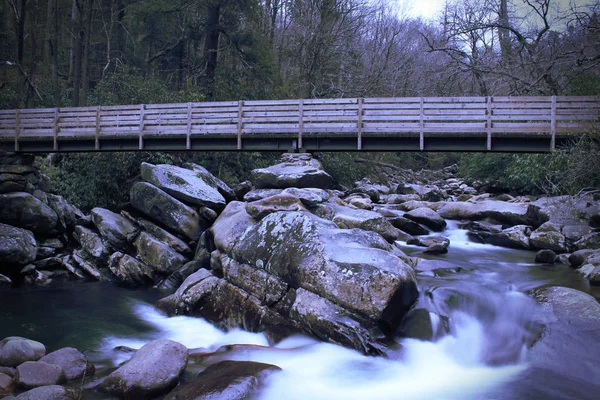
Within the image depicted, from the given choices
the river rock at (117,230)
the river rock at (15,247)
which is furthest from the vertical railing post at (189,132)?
the river rock at (15,247)

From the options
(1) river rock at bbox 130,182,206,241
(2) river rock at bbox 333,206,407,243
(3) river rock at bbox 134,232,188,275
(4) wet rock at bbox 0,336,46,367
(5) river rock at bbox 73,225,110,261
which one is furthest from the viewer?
(1) river rock at bbox 130,182,206,241

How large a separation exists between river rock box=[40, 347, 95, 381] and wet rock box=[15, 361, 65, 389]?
183 millimetres

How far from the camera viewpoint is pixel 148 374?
6.72 meters

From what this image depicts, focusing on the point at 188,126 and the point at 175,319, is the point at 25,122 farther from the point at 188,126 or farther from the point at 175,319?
the point at 175,319

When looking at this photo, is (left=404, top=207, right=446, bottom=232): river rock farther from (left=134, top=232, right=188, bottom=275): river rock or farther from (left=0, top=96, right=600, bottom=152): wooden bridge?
(left=134, top=232, right=188, bottom=275): river rock

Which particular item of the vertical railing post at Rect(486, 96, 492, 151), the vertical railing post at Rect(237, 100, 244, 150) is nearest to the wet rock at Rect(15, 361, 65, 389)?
the vertical railing post at Rect(237, 100, 244, 150)

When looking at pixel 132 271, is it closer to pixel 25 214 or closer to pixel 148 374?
pixel 25 214

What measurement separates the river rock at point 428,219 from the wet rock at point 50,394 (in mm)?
12493

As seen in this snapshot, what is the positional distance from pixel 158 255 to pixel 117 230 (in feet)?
5.81

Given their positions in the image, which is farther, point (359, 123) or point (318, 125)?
point (318, 125)

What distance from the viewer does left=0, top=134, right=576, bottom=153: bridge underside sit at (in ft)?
44.8

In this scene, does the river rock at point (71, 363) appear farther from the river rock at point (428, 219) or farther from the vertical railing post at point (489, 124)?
the river rock at point (428, 219)

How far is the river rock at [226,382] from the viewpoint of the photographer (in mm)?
6348

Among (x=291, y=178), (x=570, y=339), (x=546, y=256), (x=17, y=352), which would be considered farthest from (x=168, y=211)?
(x=570, y=339)
